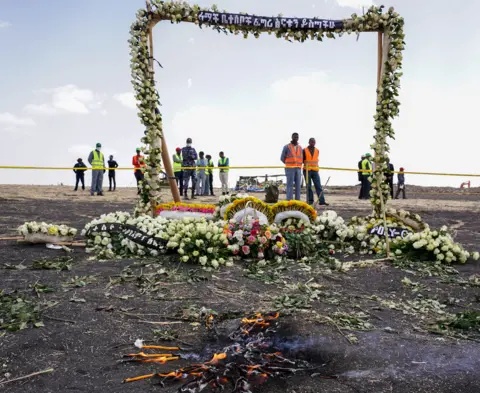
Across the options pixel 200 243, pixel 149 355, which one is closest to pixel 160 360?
pixel 149 355

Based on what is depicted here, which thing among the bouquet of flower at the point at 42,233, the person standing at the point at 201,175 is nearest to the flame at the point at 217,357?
the bouquet of flower at the point at 42,233

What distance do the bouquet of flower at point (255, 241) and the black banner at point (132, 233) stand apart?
3.61 feet

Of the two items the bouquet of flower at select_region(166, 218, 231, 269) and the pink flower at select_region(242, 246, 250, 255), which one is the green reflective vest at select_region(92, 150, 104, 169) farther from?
the pink flower at select_region(242, 246, 250, 255)

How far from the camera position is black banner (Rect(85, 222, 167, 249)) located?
685cm

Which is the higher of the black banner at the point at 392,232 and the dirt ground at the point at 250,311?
the black banner at the point at 392,232

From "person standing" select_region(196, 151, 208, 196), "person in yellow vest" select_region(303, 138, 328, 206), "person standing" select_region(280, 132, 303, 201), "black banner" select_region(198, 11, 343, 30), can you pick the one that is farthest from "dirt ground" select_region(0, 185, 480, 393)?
"person standing" select_region(196, 151, 208, 196)

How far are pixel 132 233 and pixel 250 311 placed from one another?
327 cm

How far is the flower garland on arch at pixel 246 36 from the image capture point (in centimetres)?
900

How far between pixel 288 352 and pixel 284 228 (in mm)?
4224

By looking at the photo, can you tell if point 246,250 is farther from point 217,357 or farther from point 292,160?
point 292,160

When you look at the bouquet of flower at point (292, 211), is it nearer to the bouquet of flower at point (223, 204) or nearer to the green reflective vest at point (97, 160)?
the bouquet of flower at point (223, 204)

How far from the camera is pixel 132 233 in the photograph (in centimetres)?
714

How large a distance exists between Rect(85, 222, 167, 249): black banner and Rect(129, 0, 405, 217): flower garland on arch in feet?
5.70

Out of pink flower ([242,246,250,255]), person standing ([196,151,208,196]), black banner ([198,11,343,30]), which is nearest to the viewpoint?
pink flower ([242,246,250,255])
